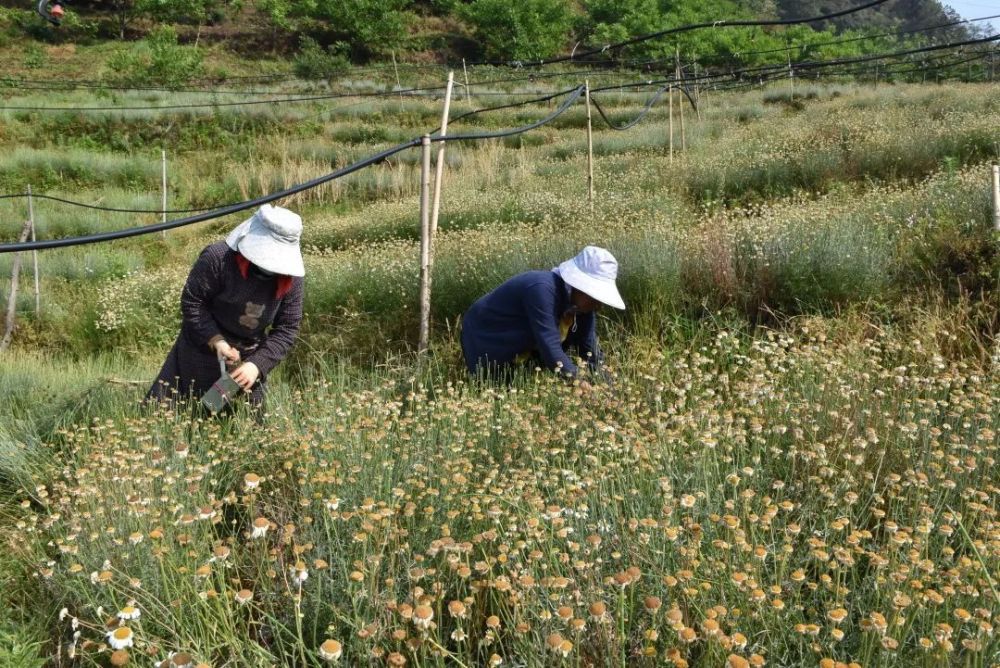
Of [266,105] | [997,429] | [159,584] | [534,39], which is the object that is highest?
[534,39]

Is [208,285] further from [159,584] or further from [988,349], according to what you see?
[988,349]

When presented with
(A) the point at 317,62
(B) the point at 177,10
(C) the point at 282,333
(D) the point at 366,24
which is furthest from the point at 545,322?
(B) the point at 177,10

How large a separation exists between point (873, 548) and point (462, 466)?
4.20 ft

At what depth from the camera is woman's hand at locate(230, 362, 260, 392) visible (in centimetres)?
348

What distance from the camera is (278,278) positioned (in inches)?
145

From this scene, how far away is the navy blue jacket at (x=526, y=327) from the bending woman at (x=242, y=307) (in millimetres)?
1042

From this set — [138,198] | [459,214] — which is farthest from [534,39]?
[459,214]

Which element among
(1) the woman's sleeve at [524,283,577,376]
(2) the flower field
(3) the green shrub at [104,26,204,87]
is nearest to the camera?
(2) the flower field

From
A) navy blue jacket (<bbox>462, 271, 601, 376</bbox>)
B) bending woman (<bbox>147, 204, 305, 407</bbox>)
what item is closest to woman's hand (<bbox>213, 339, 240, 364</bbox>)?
bending woman (<bbox>147, 204, 305, 407</bbox>)

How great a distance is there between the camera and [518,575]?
197 centimetres

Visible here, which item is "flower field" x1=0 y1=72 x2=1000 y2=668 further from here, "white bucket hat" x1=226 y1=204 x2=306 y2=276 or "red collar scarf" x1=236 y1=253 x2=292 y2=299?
"white bucket hat" x1=226 y1=204 x2=306 y2=276

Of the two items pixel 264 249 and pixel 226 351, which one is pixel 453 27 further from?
pixel 226 351

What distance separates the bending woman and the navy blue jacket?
1.04 meters

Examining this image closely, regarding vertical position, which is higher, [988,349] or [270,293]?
[270,293]
